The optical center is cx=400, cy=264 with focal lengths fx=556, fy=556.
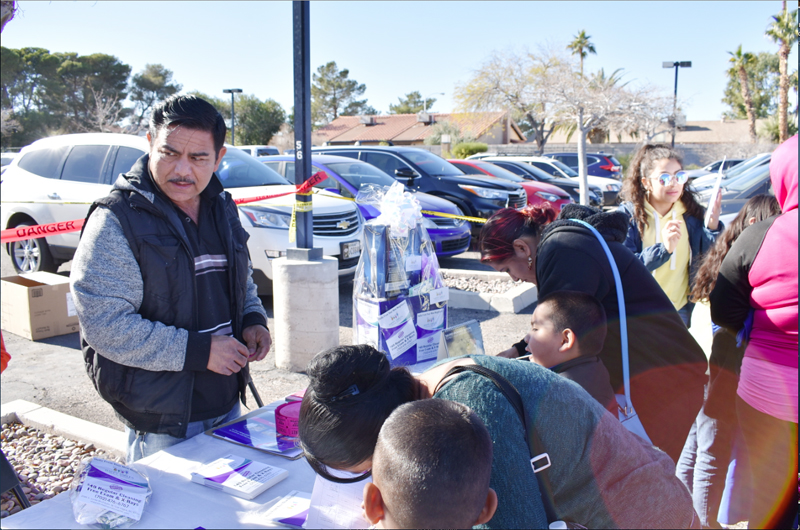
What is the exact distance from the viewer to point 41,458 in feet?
11.3

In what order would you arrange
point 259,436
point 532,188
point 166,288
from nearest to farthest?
point 166,288, point 259,436, point 532,188

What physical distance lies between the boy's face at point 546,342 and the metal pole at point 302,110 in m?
3.07

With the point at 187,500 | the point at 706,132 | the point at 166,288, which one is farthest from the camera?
the point at 706,132

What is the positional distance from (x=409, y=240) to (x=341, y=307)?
3851 mm

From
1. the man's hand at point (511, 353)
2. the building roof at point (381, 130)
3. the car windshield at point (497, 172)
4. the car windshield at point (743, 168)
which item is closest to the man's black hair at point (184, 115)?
the man's hand at point (511, 353)

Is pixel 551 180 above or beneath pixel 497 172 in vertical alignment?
beneath

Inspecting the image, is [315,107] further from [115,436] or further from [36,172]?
[115,436]

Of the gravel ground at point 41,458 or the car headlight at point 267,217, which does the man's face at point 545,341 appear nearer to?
the gravel ground at point 41,458

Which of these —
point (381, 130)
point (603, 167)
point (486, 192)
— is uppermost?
point (381, 130)

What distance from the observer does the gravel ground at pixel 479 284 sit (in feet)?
25.7

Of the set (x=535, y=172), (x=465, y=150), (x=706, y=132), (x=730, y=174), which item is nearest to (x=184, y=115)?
(x=730, y=174)

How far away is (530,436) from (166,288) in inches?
56.6

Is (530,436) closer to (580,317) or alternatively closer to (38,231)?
(580,317)

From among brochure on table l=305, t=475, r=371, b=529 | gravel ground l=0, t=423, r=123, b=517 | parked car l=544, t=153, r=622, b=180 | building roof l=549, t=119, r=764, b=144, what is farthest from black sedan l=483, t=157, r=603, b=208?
building roof l=549, t=119, r=764, b=144
